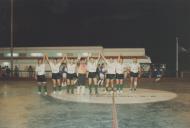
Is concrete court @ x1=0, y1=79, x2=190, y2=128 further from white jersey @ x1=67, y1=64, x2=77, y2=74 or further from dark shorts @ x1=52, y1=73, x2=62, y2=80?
dark shorts @ x1=52, y1=73, x2=62, y2=80

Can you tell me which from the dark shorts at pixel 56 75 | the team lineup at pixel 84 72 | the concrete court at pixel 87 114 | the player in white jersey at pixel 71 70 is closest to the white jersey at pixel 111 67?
the team lineup at pixel 84 72

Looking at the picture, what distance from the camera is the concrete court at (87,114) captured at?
46.6 ft

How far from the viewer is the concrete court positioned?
14211 mm

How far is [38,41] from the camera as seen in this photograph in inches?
2950

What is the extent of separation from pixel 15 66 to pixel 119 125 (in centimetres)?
3995

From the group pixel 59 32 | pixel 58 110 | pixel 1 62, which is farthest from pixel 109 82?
pixel 59 32

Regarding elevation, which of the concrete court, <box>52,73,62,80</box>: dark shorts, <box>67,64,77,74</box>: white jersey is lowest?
the concrete court

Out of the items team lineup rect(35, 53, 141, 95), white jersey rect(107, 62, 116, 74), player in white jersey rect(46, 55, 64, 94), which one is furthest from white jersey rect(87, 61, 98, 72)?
player in white jersey rect(46, 55, 64, 94)

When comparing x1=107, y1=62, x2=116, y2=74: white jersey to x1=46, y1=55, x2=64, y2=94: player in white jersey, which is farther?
x1=46, y1=55, x2=64, y2=94: player in white jersey

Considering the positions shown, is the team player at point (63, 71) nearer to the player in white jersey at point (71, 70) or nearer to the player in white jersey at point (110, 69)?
the player in white jersey at point (71, 70)

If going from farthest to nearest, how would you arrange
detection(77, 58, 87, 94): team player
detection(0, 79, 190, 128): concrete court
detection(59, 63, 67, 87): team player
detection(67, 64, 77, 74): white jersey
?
detection(59, 63, 67, 87): team player
detection(67, 64, 77, 74): white jersey
detection(77, 58, 87, 94): team player
detection(0, 79, 190, 128): concrete court

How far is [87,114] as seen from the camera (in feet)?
55.1

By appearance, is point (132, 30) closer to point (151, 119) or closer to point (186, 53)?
point (186, 53)

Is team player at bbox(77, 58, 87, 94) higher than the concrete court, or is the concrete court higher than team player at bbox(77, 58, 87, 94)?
team player at bbox(77, 58, 87, 94)
